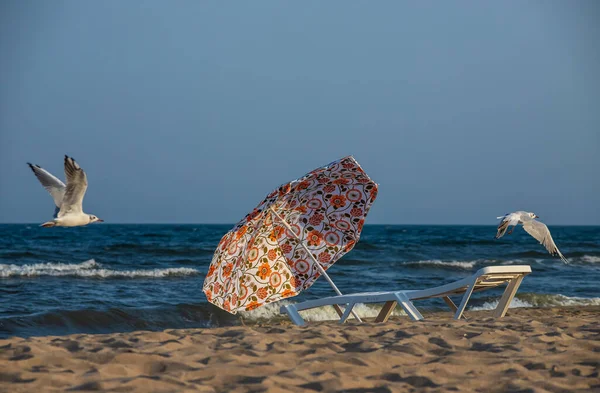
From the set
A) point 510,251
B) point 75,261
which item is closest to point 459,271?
point 510,251

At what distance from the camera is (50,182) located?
9.66 m

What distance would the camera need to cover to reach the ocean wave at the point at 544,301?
41.7 feet

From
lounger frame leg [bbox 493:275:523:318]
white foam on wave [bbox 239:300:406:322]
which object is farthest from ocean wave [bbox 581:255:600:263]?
lounger frame leg [bbox 493:275:523:318]

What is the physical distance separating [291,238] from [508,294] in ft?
7.21

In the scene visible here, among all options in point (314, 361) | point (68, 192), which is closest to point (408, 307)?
point (314, 361)

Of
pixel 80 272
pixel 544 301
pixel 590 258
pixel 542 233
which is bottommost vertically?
pixel 590 258

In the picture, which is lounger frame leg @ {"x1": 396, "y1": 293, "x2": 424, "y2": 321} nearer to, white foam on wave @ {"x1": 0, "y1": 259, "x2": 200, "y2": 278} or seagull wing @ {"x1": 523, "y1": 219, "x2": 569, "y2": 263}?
seagull wing @ {"x1": 523, "y1": 219, "x2": 569, "y2": 263}

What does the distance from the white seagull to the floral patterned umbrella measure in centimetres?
287

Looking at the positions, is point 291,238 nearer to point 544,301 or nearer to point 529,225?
point 529,225

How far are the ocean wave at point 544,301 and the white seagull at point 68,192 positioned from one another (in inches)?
276

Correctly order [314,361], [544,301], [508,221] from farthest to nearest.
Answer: [544,301] < [508,221] < [314,361]

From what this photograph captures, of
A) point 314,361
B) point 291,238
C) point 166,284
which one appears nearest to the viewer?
point 314,361

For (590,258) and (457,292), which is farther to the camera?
(590,258)

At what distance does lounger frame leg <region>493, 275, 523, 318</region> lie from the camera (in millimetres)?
6449
